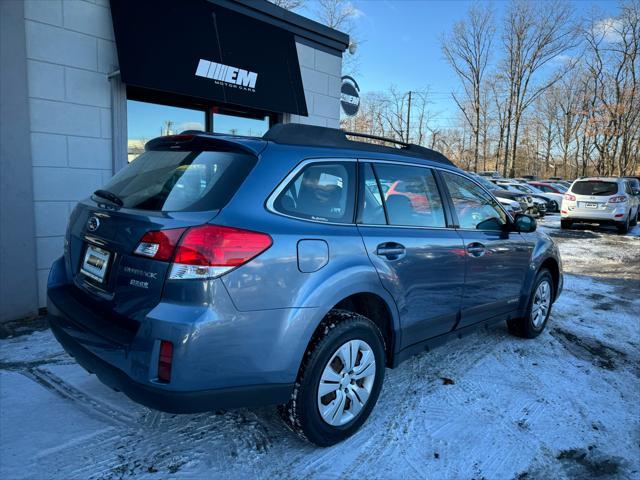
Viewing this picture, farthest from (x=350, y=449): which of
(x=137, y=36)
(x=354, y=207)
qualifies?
(x=137, y=36)

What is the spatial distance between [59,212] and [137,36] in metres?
2.25

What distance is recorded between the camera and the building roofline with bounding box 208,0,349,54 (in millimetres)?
6406

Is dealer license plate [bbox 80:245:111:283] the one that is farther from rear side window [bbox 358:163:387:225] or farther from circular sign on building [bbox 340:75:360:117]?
circular sign on building [bbox 340:75:360:117]

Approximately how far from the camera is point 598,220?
1428 cm

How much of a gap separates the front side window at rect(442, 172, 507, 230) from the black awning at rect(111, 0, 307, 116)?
3740mm

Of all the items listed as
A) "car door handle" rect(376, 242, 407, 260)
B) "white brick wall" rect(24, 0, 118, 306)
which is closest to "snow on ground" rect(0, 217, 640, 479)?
"car door handle" rect(376, 242, 407, 260)

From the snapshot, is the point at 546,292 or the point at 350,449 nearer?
the point at 350,449

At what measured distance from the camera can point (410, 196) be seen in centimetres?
324

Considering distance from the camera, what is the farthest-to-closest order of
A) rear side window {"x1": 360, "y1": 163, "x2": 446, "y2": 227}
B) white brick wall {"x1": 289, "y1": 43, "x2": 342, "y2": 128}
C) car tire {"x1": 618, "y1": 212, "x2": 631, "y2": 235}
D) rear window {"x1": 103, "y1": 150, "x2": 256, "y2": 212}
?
car tire {"x1": 618, "y1": 212, "x2": 631, "y2": 235}, white brick wall {"x1": 289, "y1": 43, "x2": 342, "y2": 128}, rear side window {"x1": 360, "y1": 163, "x2": 446, "y2": 227}, rear window {"x1": 103, "y1": 150, "x2": 256, "y2": 212}

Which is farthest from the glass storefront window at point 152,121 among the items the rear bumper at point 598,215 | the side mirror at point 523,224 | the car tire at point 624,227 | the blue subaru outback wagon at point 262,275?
the car tire at point 624,227

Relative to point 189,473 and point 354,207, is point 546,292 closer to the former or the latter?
point 354,207

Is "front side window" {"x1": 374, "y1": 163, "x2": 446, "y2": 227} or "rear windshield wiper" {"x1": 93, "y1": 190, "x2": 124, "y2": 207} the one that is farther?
"front side window" {"x1": 374, "y1": 163, "x2": 446, "y2": 227}

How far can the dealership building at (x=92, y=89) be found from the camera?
459 cm

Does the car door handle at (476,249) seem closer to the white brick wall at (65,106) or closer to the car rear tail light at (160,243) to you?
the car rear tail light at (160,243)
